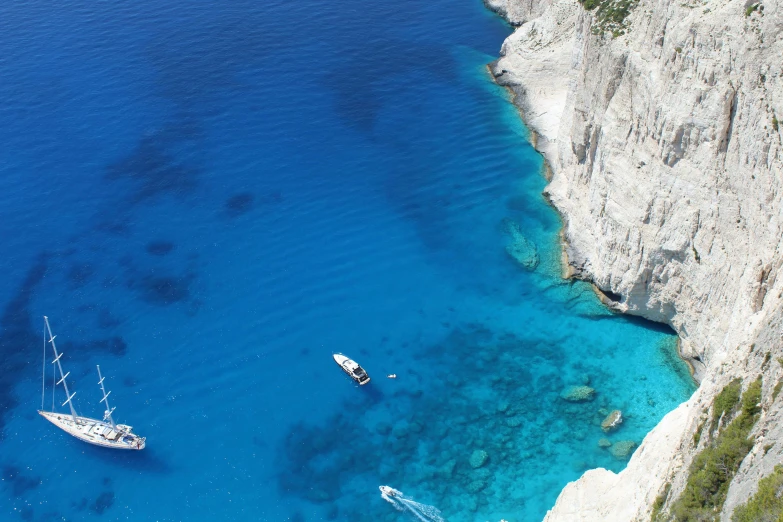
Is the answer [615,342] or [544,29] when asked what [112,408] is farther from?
[544,29]

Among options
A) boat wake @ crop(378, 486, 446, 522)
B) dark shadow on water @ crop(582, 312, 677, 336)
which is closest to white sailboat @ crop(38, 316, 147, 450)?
boat wake @ crop(378, 486, 446, 522)

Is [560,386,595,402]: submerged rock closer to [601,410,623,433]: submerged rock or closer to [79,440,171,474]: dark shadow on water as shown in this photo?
[601,410,623,433]: submerged rock

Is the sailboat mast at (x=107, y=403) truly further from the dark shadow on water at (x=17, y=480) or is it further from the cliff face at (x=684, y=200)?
the cliff face at (x=684, y=200)

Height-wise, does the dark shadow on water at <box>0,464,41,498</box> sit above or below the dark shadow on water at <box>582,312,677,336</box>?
below

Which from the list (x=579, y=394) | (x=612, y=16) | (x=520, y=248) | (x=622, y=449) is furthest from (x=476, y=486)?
(x=612, y=16)

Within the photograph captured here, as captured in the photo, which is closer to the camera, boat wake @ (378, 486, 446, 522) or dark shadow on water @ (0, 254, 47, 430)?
boat wake @ (378, 486, 446, 522)

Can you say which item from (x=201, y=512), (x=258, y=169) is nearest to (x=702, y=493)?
(x=201, y=512)
